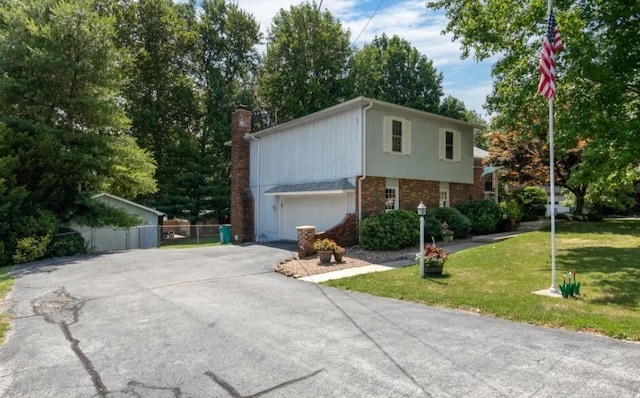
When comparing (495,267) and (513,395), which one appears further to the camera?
(495,267)

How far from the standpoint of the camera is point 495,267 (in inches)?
400

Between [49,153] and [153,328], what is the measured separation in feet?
43.5

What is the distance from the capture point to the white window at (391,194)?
15984 mm

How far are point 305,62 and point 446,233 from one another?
2469 centimetres

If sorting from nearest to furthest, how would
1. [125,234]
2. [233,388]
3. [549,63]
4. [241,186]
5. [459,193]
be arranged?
[233,388], [549,63], [459,193], [241,186], [125,234]

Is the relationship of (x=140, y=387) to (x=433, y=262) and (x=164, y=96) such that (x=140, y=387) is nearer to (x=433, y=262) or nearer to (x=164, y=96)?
(x=433, y=262)

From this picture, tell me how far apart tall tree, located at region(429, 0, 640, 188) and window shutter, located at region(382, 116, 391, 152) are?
12.6 ft

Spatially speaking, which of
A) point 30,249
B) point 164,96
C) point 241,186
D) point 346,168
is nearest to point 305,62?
point 164,96

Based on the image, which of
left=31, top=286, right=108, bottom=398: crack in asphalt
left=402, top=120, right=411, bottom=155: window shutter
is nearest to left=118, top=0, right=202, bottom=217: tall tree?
left=402, top=120, right=411, bottom=155: window shutter

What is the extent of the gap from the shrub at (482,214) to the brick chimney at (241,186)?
9.89 meters

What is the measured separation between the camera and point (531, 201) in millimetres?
22766

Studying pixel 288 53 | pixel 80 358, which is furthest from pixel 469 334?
pixel 288 53

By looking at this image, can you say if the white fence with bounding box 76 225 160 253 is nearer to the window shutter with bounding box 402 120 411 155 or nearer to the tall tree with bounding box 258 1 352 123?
the window shutter with bounding box 402 120 411 155

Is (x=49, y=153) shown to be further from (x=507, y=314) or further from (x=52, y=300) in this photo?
(x=507, y=314)
